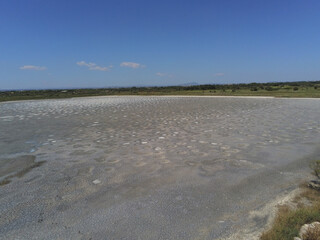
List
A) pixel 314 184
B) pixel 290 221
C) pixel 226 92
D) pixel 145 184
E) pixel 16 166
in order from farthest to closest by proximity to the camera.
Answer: pixel 226 92 → pixel 16 166 → pixel 145 184 → pixel 314 184 → pixel 290 221

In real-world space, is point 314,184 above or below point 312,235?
below

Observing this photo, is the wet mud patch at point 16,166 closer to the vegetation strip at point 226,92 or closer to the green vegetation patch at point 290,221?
the green vegetation patch at point 290,221

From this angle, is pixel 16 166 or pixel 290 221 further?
pixel 16 166

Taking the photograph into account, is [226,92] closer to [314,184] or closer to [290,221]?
[314,184]

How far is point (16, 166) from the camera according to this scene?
708 cm

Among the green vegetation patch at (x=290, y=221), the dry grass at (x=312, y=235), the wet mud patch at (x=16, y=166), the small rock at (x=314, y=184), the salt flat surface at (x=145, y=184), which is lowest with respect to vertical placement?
the salt flat surface at (x=145, y=184)

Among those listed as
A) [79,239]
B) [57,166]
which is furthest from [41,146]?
[79,239]

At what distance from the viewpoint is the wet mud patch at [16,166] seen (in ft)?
20.5

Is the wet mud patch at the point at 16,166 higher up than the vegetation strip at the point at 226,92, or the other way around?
the vegetation strip at the point at 226,92

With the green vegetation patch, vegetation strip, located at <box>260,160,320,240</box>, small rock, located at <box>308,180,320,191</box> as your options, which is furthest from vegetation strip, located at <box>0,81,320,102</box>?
the green vegetation patch

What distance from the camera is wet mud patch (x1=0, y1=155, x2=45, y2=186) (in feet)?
20.5

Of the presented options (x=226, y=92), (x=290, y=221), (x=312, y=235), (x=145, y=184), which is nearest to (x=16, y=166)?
(x=145, y=184)

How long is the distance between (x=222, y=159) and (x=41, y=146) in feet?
23.8

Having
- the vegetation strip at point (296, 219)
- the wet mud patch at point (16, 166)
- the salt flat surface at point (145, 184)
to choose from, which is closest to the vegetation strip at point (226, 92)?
the salt flat surface at point (145, 184)
